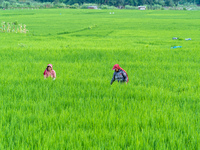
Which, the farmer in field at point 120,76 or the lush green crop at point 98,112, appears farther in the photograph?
the farmer in field at point 120,76

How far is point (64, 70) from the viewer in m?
7.43

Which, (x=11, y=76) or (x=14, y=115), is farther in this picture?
(x=11, y=76)

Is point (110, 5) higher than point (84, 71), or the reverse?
point (110, 5)

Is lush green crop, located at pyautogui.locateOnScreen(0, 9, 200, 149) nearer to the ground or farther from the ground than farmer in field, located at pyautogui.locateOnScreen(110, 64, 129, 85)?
nearer to the ground

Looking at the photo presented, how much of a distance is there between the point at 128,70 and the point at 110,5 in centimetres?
10265

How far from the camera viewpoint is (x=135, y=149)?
277cm

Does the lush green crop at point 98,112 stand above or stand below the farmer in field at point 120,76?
below

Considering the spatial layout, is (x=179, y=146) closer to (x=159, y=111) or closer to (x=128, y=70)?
(x=159, y=111)

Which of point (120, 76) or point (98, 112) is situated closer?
point (98, 112)

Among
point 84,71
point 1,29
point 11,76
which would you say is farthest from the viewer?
point 1,29

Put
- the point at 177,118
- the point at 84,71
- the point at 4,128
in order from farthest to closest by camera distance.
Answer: the point at 84,71 → the point at 177,118 → the point at 4,128

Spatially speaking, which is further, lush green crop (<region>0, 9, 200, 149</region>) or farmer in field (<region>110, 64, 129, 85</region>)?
farmer in field (<region>110, 64, 129, 85</region>)

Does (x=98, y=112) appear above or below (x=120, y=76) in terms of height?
below

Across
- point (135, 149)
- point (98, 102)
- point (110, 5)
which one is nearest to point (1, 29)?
point (98, 102)
